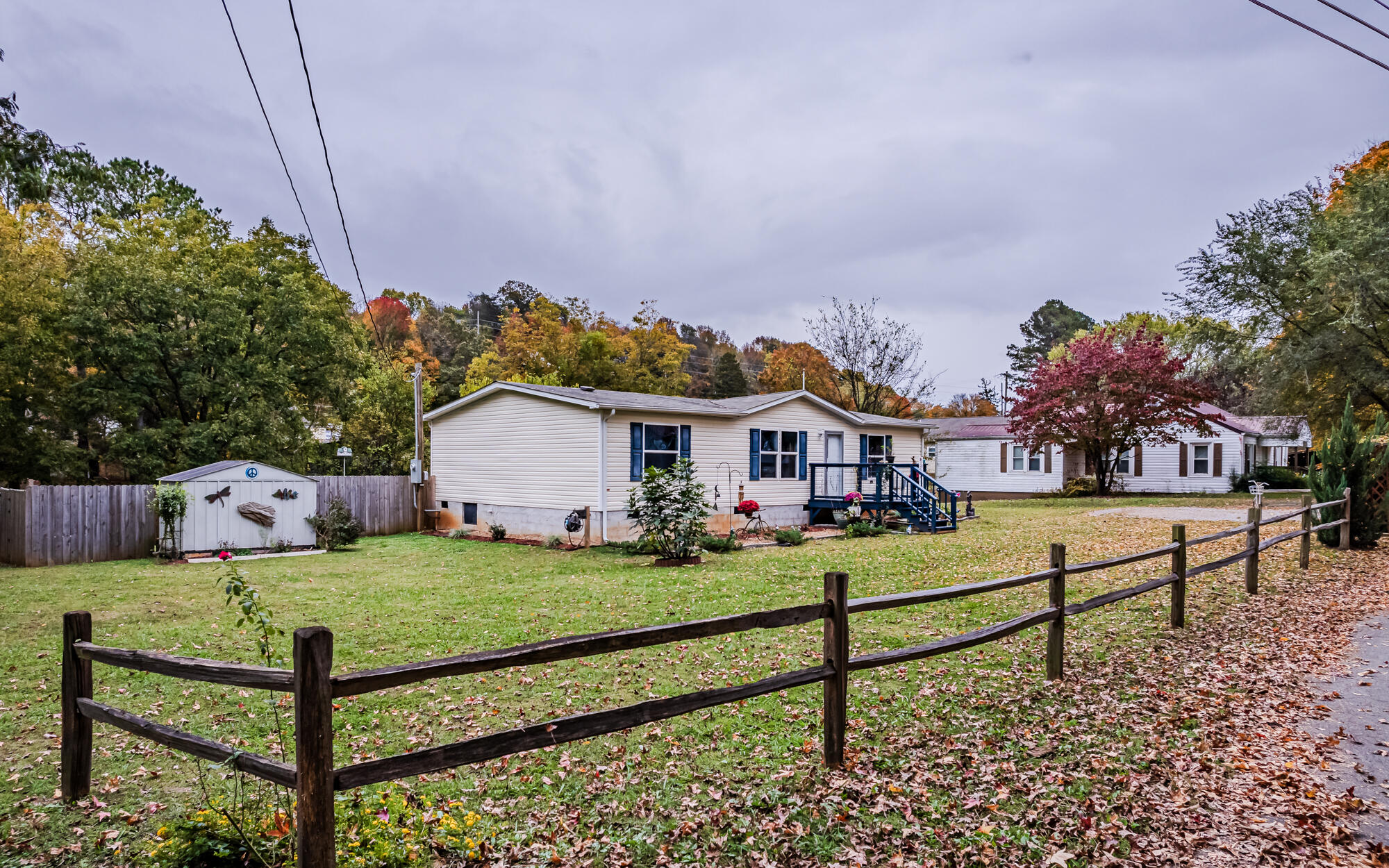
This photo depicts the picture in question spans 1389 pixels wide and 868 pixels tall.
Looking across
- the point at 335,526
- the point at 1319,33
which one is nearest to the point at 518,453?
the point at 335,526

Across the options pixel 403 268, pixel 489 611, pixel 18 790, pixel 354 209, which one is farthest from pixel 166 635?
pixel 403 268

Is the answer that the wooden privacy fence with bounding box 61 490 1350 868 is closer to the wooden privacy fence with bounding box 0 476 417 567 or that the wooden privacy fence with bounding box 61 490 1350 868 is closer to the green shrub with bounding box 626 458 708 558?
the green shrub with bounding box 626 458 708 558

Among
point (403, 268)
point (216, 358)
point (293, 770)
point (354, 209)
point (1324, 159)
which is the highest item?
point (1324, 159)

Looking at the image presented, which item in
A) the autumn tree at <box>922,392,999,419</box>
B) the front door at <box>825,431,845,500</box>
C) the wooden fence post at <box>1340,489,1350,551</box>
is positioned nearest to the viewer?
the wooden fence post at <box>1340,489,1350,551</box>

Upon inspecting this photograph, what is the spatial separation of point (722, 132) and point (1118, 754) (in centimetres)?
1843

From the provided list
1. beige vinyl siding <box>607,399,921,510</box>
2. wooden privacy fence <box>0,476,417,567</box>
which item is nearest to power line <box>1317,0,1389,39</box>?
beige vinyl siding <box>607,399,921,510</box>

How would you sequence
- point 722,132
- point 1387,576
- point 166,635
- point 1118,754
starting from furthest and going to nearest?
point 722,132 → point 1387,576 → point 166,635 → point 1118,754

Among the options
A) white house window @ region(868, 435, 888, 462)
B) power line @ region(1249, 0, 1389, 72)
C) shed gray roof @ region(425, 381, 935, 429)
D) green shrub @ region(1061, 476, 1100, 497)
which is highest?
power line @ region(1249, 0, 1389, 72)

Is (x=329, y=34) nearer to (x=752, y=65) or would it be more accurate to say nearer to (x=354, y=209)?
(x=354, y=209)

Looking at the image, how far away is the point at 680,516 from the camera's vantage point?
43.4 feet

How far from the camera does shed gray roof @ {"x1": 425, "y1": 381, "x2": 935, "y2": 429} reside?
1655 centimetres

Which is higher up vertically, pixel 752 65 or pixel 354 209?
pixel 752 65

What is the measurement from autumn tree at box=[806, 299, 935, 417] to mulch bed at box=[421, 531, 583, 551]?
2259cm

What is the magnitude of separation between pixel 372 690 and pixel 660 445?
1455 centimetres
